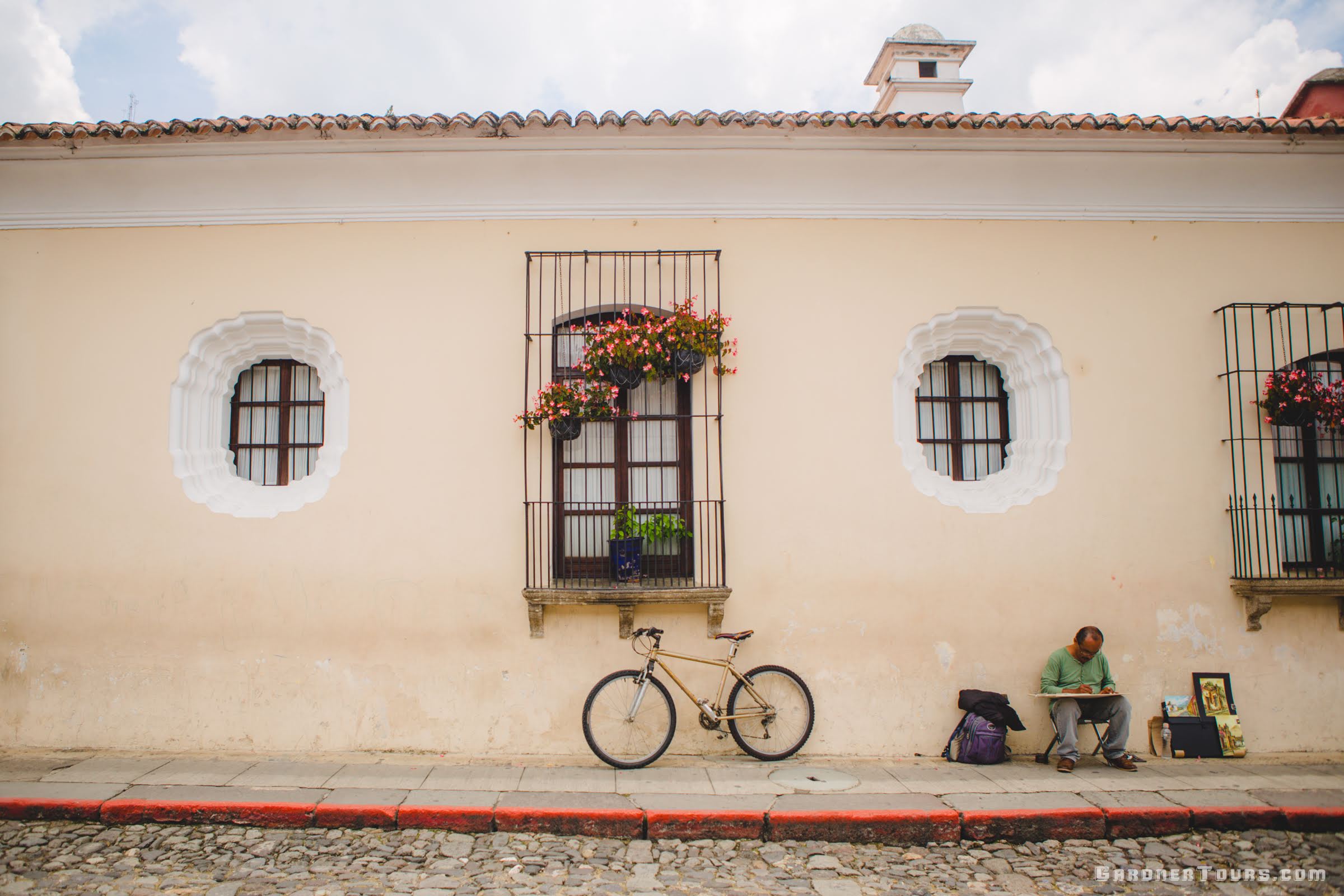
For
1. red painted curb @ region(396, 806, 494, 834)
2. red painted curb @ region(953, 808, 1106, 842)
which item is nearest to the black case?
red painted curb @ region(953, 808, 1106, 842)

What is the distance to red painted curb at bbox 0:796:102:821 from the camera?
197 inches

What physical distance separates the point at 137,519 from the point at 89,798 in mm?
2098

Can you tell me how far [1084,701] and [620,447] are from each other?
405 centimetres

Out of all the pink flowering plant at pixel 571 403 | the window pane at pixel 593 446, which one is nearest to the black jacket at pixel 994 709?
the window pane at pixel 593 446

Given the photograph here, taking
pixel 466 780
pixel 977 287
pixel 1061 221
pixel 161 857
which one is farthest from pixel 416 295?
pixel 1061 221

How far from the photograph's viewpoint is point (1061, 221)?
260 inches

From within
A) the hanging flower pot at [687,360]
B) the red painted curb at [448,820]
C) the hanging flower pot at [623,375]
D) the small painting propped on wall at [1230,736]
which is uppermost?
the hanging flower pot at [687,360]

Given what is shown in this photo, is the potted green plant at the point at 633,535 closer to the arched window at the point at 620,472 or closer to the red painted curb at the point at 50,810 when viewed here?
the arched window at the point at 620,472

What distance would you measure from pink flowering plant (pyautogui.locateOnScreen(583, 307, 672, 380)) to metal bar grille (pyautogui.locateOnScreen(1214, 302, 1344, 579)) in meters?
4.55

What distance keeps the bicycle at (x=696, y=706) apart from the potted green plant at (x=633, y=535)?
18.4 inches

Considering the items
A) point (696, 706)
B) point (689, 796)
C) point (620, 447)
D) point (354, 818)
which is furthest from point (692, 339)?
point (354, 818)

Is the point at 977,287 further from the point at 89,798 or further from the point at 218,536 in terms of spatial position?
the point at 89,798

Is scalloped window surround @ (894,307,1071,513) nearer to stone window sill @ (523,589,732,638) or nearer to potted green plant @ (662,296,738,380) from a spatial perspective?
potted green plant @ (662,296,738,380)

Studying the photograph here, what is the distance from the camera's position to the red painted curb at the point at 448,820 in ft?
16.3
